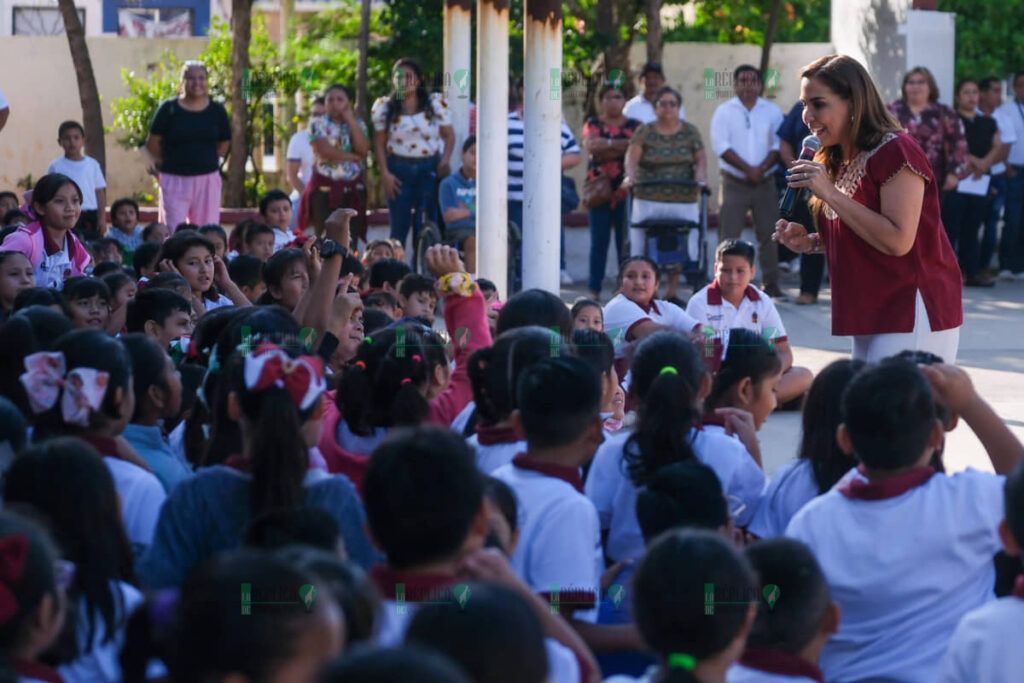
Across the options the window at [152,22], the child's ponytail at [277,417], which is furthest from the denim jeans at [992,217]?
the window at [152,22]

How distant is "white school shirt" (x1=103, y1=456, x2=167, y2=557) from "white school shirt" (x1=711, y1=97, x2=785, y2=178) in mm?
8460

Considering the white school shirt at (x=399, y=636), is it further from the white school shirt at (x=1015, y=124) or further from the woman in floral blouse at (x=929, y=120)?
the white school shirt at (x=1015, y=124)

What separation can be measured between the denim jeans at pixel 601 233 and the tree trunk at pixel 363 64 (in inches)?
132

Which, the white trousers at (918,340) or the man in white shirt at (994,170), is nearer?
the white trousers at (918,340)

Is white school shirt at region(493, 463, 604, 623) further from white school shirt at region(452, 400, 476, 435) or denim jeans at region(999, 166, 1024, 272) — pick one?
denim jeans at region(999, 166, 1024, 272)

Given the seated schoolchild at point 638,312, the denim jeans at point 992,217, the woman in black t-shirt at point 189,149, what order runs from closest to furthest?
1. the seated schoolchild at point 638,312
2. the woman in black t-shirt at point 189,149
3. the denim jeans at point 992,217

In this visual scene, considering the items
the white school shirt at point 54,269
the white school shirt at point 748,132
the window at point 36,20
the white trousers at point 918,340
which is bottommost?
the white school shirt at point 54,269

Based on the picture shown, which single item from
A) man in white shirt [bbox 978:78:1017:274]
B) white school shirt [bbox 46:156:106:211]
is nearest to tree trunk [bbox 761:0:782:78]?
man in white shirt [bbox 978:78:1017:274]

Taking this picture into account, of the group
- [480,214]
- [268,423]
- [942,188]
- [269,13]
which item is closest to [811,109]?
[268,423]

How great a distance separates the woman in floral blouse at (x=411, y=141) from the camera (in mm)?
11055

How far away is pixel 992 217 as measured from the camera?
1253 cm

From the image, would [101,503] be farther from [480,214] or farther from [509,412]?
[480,214]

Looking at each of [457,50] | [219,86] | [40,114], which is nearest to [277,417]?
[457,50]

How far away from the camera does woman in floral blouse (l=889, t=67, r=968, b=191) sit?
11336 millimetres
